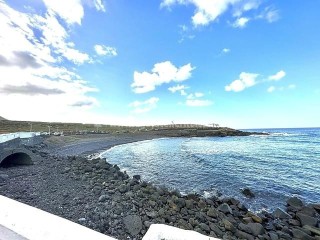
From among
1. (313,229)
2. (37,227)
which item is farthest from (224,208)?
(37,227)

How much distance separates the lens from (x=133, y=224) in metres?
8.11

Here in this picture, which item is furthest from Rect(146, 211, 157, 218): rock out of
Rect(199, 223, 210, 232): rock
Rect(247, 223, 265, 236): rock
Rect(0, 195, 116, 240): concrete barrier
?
Rect(0, 195, 116, 240): concrete barrier

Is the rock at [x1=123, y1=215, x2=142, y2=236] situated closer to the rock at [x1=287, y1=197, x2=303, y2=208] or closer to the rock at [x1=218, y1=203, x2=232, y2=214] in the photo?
the rock at [x1=218, y1=203, x2=232, y2=214]

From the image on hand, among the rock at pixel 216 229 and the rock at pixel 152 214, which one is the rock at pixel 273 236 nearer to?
the rock at pixel 216 229

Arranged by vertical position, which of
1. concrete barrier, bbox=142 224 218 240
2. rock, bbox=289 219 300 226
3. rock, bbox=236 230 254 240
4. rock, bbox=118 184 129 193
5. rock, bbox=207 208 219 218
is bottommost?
rock, bbox=289 219 300 226

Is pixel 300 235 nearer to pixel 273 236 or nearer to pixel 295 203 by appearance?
pixel 273 236

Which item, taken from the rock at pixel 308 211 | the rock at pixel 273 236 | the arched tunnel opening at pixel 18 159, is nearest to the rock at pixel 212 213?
the rock at pixel 273 236

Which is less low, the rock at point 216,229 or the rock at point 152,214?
the rock at point 152,214

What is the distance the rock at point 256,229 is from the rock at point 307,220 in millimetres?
2471

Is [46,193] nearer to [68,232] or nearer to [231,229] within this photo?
[231,229]

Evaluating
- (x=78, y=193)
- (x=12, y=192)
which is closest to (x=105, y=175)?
(x=78, y=193)

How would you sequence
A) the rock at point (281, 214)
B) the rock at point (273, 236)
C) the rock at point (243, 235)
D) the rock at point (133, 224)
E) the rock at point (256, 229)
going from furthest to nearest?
1. the rock at point (281, 214)
2. the rock at point (256, 229)
3. the rock at point (273, 236)
4. the rock at point (243, 235)
5. the rock at point (133, 224)

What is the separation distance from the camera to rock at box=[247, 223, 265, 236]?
8.74 metres

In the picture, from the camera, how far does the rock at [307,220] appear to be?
396 inches
